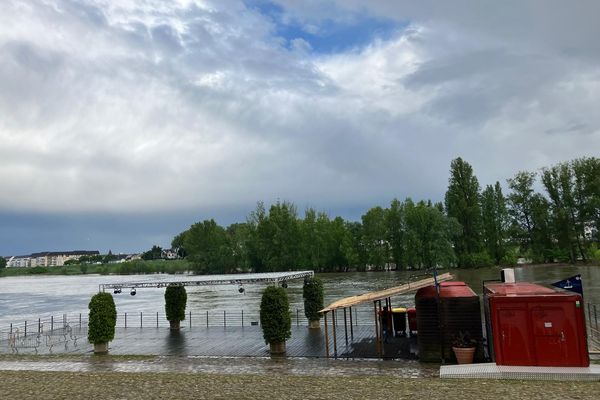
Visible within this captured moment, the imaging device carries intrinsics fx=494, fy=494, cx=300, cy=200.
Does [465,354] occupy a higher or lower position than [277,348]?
higher

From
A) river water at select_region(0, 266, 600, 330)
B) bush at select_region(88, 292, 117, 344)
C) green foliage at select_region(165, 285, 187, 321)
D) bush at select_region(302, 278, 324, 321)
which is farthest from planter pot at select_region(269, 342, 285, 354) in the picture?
river water at select_region(0, 266, 600, 330)

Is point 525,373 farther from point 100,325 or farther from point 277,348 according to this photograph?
point 100,325

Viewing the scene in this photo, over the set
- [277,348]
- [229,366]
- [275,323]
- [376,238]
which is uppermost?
[376,238]

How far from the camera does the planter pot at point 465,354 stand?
44.9ft

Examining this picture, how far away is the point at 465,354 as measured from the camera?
13.7m

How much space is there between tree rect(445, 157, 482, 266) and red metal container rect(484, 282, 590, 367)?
2914 inches

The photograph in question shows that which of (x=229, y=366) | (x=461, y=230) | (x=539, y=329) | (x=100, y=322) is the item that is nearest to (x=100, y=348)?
(x=100, y=322)

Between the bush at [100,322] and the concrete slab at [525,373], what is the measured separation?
1258 centimetres

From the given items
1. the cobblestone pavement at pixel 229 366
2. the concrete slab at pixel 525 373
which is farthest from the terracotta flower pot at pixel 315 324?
the concrete slab at pixel 525 373

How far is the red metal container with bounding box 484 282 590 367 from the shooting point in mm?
11906

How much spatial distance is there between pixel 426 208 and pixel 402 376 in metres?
76.5

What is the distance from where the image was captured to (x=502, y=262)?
276 feet

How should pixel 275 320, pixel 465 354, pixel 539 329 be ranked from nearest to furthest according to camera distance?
pixel 539 329 → pixel 465 354 → pixel 275 320

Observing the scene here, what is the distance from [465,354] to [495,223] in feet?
251
